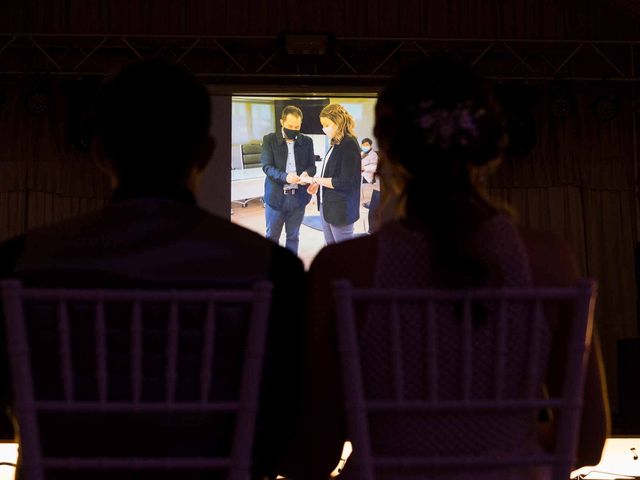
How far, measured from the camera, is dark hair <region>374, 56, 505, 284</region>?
46.8 inches

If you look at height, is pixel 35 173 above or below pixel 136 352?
above

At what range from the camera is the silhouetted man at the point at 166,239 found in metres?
1.15

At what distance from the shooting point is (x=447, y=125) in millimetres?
1195

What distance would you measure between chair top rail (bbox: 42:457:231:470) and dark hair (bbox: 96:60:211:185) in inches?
16.1

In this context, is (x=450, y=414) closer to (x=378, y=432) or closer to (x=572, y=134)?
(x=378, y=432)

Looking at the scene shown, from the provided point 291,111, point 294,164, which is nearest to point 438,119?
point 294,164

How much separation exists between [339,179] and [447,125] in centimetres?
514

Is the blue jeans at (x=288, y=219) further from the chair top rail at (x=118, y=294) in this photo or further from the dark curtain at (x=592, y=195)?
the chair top rail at (x=118, y=294)

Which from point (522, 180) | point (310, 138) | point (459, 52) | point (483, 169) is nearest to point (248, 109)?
point (310, 138)

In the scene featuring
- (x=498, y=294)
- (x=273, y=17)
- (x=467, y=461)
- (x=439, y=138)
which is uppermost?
(x=273, y=17)

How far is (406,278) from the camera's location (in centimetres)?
116

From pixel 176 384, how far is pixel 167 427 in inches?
2.8

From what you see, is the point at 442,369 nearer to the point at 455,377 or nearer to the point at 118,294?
the point at 455,377

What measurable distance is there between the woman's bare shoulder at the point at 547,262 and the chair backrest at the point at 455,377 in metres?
0.06
